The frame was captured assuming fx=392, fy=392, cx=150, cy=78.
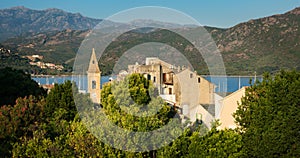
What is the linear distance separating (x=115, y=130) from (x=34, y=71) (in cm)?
12091

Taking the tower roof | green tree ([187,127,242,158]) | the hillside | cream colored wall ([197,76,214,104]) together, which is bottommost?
green tree ([187,127,242,158])

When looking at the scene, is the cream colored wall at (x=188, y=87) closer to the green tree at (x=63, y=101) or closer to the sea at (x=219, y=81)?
the sea at (x=219, y=81)

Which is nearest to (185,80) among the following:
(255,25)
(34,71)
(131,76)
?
(131,76)

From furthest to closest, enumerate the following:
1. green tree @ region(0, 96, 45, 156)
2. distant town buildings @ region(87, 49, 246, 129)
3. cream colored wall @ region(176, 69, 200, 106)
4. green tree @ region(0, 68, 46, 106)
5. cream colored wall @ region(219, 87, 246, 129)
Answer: green tree @ region(0, 68, 46, 106) < cream colored wall @ region(176, 69, 200, 106) < distant town buildings @ region(87, 49, 246, 129) < cream colored wall @ region(219, 87, 246, 129) < green tree @ region(0, 96, 45, 156)

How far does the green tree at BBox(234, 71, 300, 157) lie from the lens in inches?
671

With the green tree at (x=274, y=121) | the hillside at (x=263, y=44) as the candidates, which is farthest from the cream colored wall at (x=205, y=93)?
the hillside at (x=263, y=44)

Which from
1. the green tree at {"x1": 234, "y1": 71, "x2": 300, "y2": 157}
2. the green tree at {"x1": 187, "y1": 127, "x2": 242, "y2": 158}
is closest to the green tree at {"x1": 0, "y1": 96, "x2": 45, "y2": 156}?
the green tree at {"x1": 187, "y1": 127, "x2": 242, "y2": 158}

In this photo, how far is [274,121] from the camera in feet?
56.8

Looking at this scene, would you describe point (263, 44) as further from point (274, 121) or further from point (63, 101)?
point (274, 121)

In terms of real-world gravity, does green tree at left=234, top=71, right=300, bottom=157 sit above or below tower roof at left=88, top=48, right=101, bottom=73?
below

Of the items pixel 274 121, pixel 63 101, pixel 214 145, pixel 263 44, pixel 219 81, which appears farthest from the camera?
pixel 263 44

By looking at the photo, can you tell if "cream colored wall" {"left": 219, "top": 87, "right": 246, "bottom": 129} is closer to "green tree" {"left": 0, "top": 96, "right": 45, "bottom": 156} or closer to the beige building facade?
the beige building facade

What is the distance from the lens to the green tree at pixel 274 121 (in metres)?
17.0

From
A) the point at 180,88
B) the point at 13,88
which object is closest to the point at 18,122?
the point at 13,88
